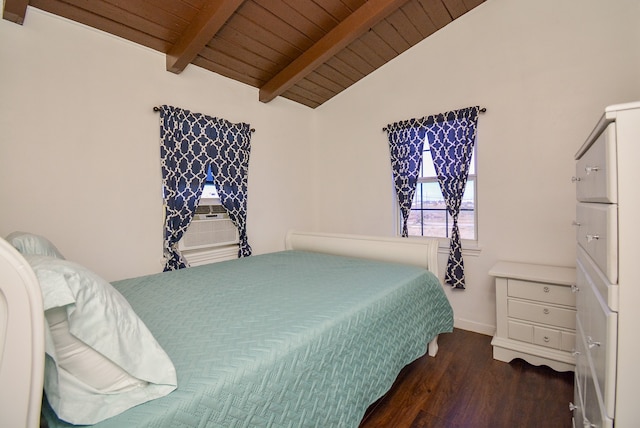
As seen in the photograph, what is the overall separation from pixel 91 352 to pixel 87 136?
2001mm

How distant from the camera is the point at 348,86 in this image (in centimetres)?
355

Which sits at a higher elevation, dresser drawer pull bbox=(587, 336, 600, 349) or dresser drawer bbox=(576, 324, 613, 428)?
dresser drawer pull bbox=(587, 336, 600, 349)

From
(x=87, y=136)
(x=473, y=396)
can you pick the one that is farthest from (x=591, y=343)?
(x=87, y=136)

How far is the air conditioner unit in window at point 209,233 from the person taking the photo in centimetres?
272

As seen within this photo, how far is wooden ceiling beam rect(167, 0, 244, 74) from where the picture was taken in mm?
2020

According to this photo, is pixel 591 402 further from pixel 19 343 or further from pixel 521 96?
pixel 521 96

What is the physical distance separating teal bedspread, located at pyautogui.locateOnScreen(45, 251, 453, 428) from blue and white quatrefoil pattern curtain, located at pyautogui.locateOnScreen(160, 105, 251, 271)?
1.95ft

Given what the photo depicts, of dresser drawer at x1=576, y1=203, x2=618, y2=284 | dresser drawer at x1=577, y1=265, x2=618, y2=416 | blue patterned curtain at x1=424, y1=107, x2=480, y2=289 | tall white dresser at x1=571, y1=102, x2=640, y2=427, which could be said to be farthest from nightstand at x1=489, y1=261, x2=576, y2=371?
tall white dresser at x1=571, y1=102, x2=640, y2=427

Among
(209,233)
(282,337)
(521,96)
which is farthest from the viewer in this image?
(209,233)

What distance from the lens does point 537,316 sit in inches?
82.4

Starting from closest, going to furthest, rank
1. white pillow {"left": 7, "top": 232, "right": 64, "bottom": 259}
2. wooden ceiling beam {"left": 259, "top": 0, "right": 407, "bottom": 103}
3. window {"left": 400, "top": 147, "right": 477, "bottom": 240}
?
white pillow {"left": 7, "top": 232, "right": 64, "bottom": 259} < wooden ceiling beam {"left": 259, "top": 0, "right": 407, "bottom": 103} < window {"left": 400, "top": 147, "right": 477, "bottom": 240}

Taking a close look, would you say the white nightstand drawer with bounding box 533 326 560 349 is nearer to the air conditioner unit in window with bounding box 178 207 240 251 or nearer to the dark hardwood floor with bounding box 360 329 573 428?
the dark hardwood floor with bounding box 360 329 573 428

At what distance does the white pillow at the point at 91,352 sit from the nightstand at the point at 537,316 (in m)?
2.26

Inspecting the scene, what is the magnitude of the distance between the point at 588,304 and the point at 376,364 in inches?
35.1
